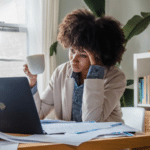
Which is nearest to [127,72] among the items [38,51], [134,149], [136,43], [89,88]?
[136,43]

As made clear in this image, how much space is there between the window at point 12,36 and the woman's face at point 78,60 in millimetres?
1338

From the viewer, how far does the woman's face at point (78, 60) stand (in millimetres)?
1338

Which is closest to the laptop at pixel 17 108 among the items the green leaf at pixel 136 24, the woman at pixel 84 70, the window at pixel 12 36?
the woman at pixel 84 70

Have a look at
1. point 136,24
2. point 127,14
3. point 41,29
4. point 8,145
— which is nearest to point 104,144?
point 8,145

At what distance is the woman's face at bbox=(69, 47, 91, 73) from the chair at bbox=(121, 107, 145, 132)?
1.39ft

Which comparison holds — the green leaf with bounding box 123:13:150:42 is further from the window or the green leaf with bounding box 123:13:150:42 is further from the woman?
the window

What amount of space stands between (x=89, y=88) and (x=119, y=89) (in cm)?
26

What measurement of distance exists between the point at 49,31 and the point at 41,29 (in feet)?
0.32

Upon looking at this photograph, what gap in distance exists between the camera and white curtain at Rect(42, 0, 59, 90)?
2.61 metres

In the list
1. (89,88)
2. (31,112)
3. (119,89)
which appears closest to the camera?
(31,112)

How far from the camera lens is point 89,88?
1124 millimetres

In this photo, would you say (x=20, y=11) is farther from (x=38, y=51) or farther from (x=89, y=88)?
(x=89, y=88)

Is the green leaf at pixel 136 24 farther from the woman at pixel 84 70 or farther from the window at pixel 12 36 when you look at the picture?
the window at pixel 12 36

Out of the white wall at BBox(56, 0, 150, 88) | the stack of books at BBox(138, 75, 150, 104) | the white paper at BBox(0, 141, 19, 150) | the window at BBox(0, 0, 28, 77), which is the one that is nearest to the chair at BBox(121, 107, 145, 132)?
the stack of books at BBox(138, 75, 150, 104)
